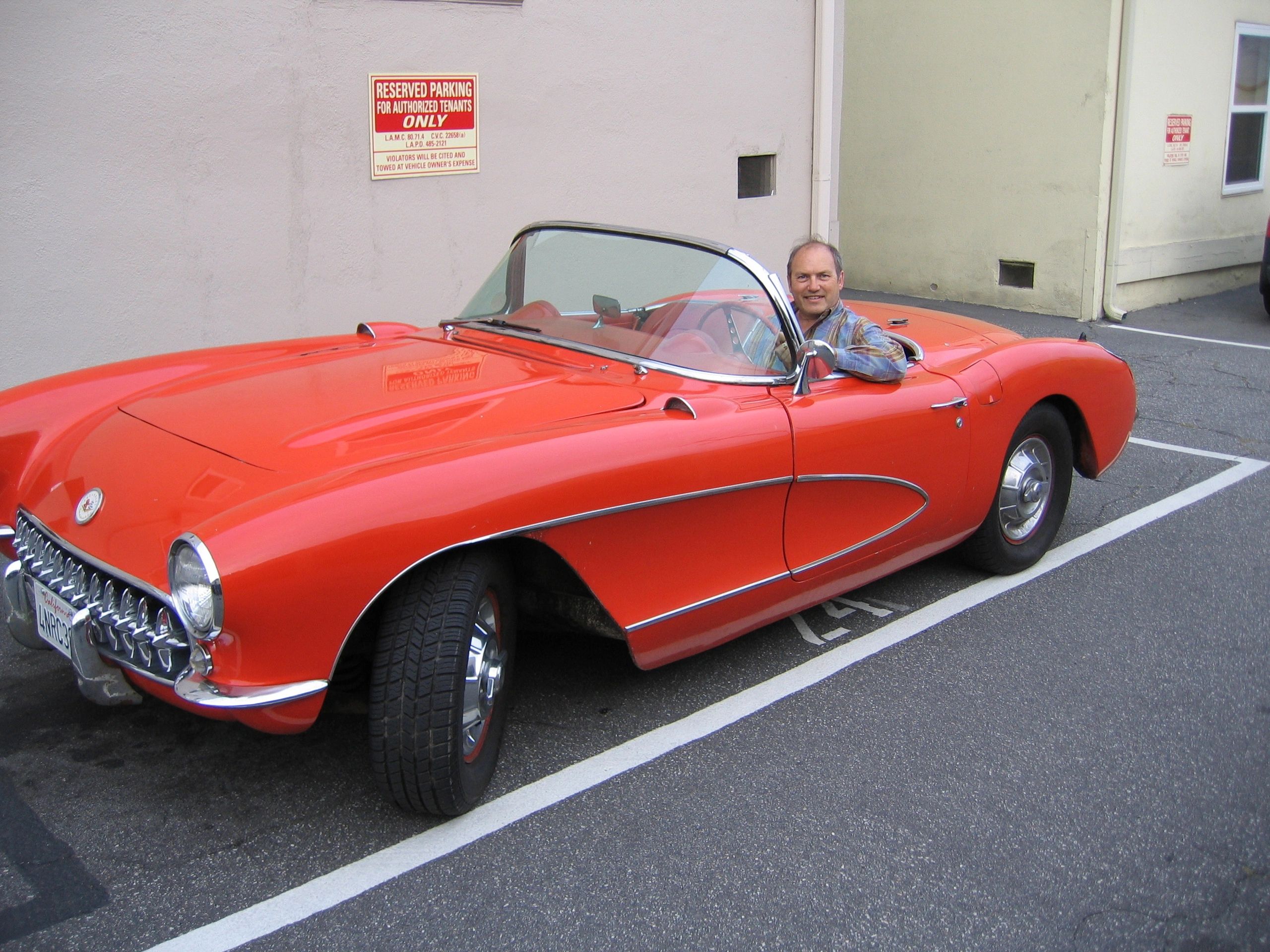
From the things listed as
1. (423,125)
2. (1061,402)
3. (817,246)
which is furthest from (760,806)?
(423,125)

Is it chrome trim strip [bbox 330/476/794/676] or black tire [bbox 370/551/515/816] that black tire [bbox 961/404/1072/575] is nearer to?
chrome trim strip [bbox 330/476/794/676]

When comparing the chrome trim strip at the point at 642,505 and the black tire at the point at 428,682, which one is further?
the chrome trim strip at the point at 642,505

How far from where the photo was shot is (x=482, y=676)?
8.98 feet

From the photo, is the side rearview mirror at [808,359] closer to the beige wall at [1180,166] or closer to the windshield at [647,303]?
the windshield at [647,303]

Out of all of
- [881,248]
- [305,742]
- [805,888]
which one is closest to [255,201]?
[305,742]

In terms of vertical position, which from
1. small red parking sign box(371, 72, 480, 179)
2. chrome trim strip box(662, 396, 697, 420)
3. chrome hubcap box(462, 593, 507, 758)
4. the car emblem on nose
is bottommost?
chrome hubcap box(462, 593, 507, 758)

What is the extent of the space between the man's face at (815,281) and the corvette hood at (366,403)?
3.05 ft

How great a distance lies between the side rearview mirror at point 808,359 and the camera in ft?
11.2

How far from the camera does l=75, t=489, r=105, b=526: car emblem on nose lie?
105 inches

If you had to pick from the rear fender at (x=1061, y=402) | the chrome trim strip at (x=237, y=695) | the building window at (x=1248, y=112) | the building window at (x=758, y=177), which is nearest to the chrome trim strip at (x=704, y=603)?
the chrome trim strip at (x=237, y=695)

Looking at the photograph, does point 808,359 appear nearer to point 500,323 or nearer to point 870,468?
point 870,468

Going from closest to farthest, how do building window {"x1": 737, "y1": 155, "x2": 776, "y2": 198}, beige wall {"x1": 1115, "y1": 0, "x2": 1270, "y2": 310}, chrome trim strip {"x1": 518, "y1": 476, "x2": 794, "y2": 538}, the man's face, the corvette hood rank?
chrome trim strip {"x1": 518, "y1": 476, "x2": 794, "y2": 538} → the corvette hood → the man's face → building window {"x1": 737, "y1": 155, "x2": 776, "y2": 198} → beige wall {"x1": 1115, "y1": 0, "x2": 1270, "y2": 310}

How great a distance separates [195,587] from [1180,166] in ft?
34.5

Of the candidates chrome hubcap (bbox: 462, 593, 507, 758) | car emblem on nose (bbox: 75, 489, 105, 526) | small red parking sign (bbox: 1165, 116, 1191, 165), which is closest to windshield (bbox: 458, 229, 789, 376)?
chrome hubcap (bbox: 462, 593, 507, 758)
